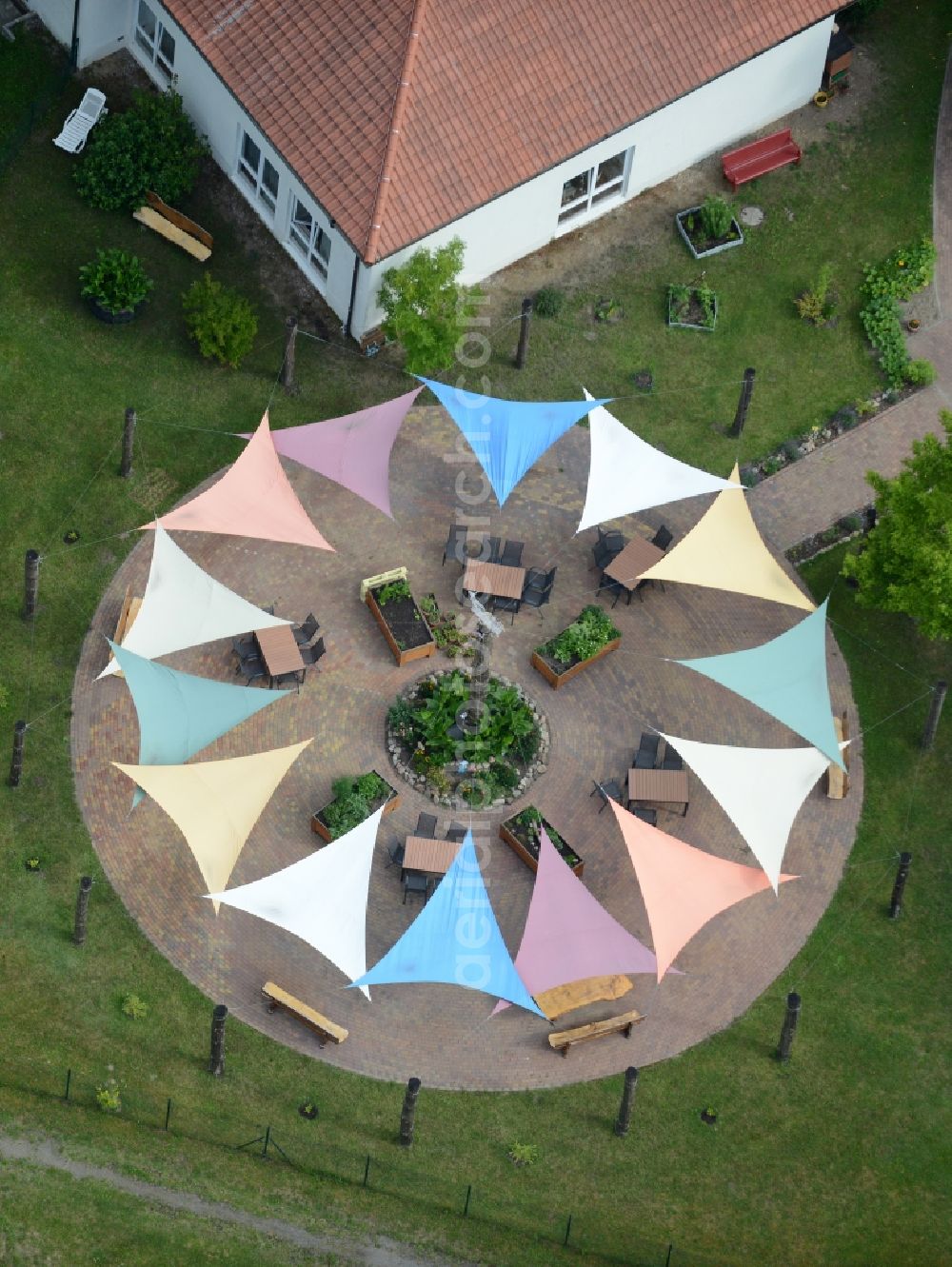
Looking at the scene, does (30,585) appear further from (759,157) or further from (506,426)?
(759,157)

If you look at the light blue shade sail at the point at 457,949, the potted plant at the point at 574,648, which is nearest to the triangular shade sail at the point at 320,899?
the light blue shade sail at the point at 457,949

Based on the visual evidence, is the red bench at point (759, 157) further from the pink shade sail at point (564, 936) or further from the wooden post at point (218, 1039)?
the wooden post at point (218, 1039)

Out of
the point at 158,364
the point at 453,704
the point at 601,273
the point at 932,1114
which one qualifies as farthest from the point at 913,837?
the point at 158,364

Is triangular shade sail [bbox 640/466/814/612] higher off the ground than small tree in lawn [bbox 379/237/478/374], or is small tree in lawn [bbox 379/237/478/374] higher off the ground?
small tree in lawn [bbox 379/237/478/374]

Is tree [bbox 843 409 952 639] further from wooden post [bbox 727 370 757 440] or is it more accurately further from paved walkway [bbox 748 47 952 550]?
wooden post [bbox 727 370 757 440]

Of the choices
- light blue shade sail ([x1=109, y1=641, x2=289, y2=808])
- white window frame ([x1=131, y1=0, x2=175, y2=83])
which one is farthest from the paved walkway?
white window frame ([x1=131, y1=0, x2=175, y2=83])

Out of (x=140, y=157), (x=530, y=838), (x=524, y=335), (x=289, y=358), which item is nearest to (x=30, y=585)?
(x=289, y=358)
